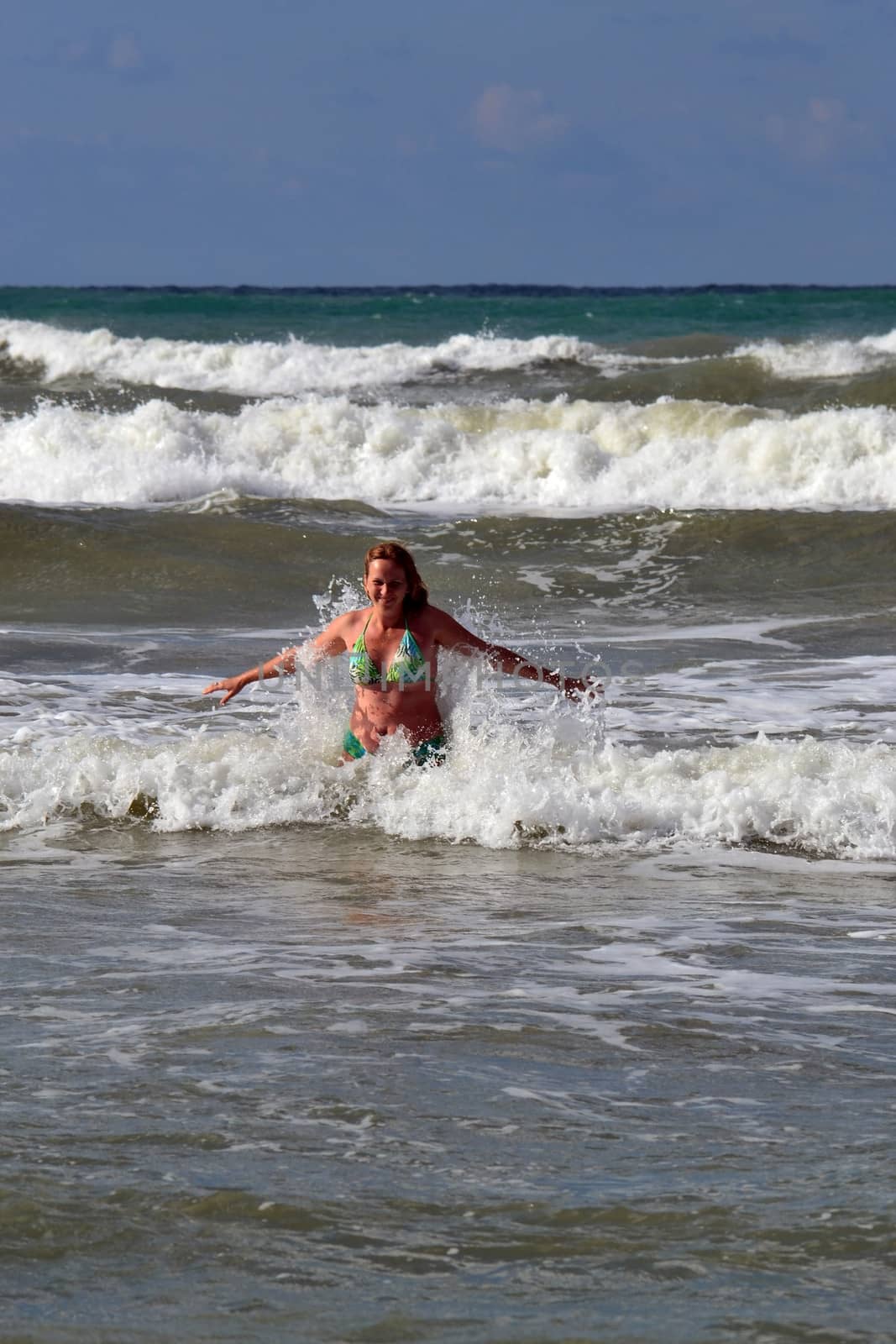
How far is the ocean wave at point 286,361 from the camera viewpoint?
34.9 m

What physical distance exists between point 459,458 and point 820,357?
41.3 feet

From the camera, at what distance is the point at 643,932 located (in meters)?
5.71

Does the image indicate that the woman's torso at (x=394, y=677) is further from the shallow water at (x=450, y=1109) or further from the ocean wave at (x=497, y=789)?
the shallow water at (x=450, y=1109)

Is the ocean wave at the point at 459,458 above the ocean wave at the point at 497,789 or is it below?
above

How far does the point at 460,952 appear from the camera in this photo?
5.45m

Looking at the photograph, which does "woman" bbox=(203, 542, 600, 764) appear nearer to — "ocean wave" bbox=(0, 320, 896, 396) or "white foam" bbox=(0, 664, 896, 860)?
"white foam" bbox=(0, 664, 896, 860)

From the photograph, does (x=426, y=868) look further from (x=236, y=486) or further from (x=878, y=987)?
(x=236, y=486)

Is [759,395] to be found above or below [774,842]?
above

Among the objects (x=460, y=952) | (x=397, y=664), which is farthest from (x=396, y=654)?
(x=460, y=952)

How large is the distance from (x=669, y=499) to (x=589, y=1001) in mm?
16002

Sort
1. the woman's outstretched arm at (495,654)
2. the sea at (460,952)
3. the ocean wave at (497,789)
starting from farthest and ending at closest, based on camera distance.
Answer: the woman's outstretched arm at (495,654) → the ocean wave at (497,789) → the sea at (460,952)

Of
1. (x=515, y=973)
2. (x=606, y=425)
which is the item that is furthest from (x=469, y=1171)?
(x=606, y=425)

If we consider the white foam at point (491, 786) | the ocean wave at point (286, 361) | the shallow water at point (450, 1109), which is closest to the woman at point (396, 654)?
the white foam at point (491, 786)

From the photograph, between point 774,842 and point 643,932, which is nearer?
point 643,932
